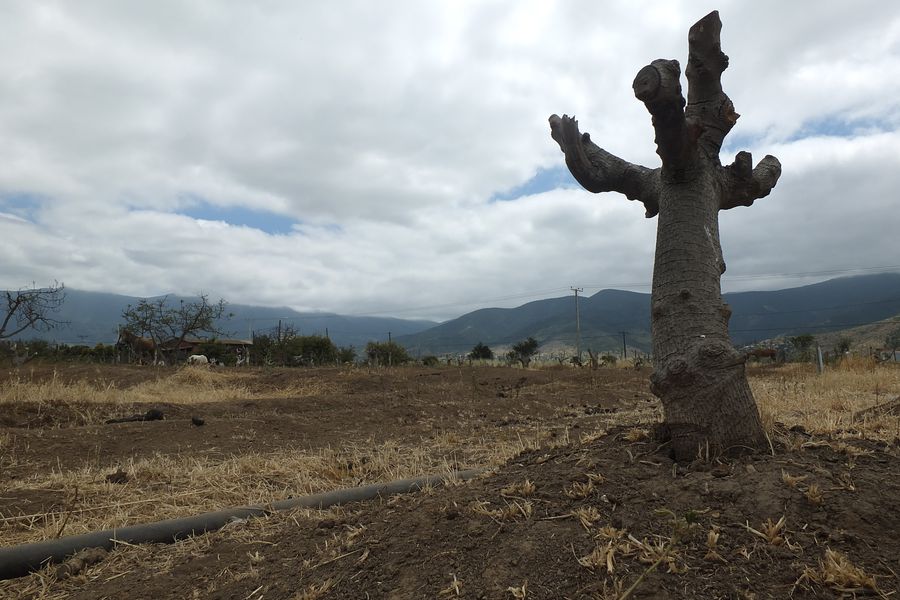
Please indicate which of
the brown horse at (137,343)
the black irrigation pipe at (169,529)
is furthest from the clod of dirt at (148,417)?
the brown horse at (137,343)

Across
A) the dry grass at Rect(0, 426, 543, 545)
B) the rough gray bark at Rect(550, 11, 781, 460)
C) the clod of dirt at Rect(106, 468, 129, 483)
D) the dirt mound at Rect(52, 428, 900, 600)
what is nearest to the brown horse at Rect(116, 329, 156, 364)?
the dry grass at Rect(0, 426, 543, 545)

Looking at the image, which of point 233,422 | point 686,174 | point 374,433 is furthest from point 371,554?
point 233,422

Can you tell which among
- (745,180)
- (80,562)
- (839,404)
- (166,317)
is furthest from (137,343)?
(745,180)

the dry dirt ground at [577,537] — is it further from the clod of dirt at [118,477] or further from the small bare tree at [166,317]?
the small bare tree at [166,317]

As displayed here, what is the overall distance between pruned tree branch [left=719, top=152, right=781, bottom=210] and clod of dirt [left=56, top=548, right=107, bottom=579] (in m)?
4.40

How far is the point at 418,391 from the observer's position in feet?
44.6

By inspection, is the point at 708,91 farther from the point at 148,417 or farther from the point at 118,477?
the point at 148,417

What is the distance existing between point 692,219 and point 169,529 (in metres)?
3.79

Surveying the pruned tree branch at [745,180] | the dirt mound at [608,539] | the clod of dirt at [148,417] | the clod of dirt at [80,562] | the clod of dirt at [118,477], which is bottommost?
the clod of dirt at [80,562]

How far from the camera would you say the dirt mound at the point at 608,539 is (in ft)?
6.61

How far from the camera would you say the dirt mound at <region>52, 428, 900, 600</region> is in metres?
2.02

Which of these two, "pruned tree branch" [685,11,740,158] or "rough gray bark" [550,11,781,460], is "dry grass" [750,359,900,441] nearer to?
"rough gray bark" [550,11,781,460]

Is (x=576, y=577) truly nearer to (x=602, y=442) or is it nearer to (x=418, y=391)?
(x=602, y=442)

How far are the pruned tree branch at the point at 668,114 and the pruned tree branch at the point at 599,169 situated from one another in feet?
1.20
